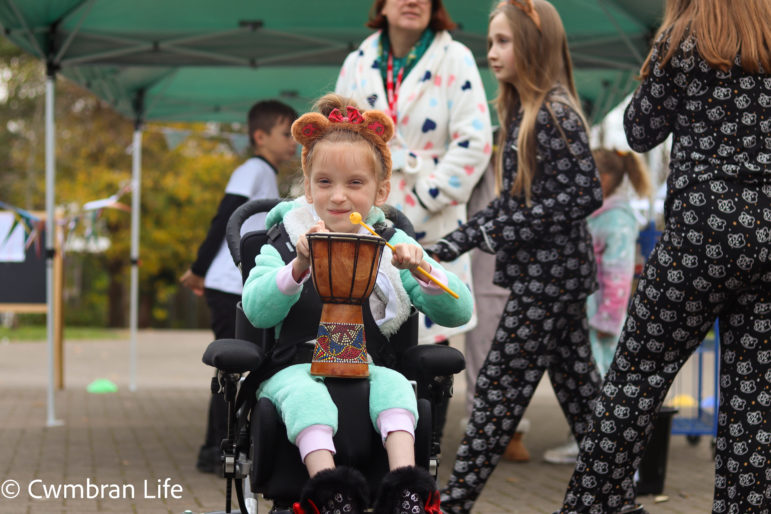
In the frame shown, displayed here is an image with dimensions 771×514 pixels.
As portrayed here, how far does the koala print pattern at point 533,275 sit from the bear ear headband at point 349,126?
0.92 meters

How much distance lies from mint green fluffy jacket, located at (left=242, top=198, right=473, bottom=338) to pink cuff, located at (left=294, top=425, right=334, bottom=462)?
412mm

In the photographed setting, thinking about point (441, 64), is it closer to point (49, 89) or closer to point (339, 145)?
point (339, 145)

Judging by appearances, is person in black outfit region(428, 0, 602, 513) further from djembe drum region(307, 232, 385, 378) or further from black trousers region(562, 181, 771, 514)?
djembe drum region(307, 232, 385, 378)

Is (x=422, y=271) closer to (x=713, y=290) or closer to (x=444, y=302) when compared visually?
(x=444, y=302)

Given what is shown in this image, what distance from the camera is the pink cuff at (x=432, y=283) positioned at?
3.07 meters

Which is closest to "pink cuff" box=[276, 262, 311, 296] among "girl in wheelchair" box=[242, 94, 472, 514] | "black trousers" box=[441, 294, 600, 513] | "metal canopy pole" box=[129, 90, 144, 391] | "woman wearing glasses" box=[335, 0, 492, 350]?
"girl in wheelchair" box=[242, 94, 472, 514]

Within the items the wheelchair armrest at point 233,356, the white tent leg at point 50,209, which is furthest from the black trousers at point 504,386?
the white tent leg at point 50,209

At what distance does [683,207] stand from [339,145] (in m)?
1.09

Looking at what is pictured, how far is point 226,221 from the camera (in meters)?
5.35

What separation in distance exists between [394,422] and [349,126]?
3.03 feet

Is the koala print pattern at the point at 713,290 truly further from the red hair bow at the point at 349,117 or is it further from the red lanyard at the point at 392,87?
the red lanyard at the point at 392,87

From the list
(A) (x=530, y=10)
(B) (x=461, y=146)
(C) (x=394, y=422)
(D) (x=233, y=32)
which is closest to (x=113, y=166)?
(D) (x=233, y=32)

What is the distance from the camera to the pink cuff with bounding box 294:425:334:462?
9.00 feet

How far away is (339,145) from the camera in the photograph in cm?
312
